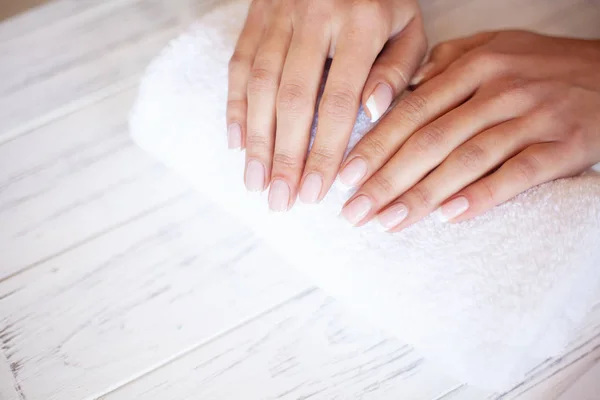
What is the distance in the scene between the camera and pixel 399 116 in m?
0.50

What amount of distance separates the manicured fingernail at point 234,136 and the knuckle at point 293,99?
50 mm

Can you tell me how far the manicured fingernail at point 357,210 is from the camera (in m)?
0.45

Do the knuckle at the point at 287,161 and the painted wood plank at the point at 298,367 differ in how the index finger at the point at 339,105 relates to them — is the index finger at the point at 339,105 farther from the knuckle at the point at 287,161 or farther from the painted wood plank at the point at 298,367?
the painted wood plank at the point at 298,367

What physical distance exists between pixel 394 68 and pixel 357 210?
0.18 m

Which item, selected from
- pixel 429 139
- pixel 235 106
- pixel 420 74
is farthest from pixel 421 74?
pixel 235 106

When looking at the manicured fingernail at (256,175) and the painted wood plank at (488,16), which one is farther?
the painted wood plank at (488,16)

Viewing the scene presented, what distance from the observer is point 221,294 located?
52cm

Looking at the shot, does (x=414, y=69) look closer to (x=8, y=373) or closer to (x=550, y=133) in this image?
(x=550, y=133)

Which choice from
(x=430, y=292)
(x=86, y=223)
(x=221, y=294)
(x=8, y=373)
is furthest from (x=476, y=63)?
(x=8, y=373)

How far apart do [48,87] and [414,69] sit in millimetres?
507

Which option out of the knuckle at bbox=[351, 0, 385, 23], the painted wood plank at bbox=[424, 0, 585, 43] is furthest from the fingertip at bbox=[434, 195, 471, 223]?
the painted wood plank at bbox=[424, 0, 585, 43]

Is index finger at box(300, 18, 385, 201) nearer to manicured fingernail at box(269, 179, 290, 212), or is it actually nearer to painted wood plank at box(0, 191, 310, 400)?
manicured fingernail at box(269, 179, 290, 212)

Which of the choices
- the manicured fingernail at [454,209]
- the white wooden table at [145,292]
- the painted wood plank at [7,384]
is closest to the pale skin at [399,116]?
the manicured fingernail at [454,209]

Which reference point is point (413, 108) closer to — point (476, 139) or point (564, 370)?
point (476, 139)
